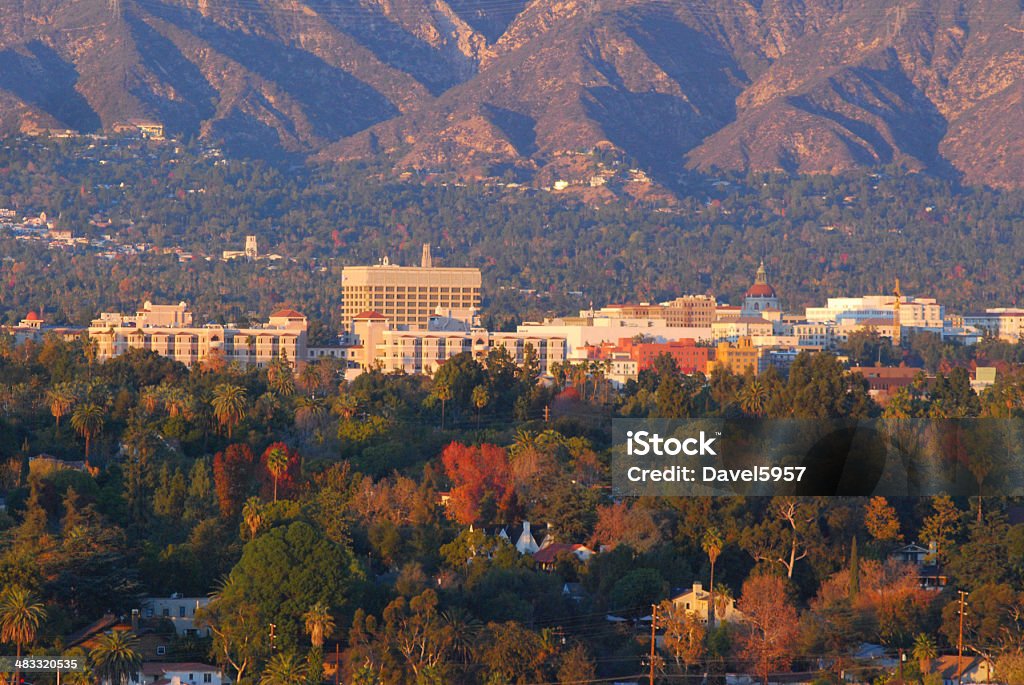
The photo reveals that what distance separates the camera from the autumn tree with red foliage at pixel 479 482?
3253 inches

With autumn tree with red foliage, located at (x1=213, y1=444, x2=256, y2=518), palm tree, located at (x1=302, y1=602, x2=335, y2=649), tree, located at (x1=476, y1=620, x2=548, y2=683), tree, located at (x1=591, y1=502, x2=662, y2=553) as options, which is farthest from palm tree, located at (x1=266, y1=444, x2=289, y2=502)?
tree, located at (x1=476, y1=620, x2=548, y2=683)

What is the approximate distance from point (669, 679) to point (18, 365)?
5010 centimetres

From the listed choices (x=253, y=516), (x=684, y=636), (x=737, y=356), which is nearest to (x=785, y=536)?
(x=684, y=636)

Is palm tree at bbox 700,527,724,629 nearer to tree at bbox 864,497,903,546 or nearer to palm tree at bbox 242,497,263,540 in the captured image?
tree at bbox 864,497,903,546

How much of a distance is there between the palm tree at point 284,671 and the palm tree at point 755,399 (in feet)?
119

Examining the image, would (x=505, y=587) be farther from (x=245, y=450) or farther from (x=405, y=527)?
(x=245, y=450)

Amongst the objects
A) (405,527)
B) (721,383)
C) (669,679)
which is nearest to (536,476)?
(405,527)

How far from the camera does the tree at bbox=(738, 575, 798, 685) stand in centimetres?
6931

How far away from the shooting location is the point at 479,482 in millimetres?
85000

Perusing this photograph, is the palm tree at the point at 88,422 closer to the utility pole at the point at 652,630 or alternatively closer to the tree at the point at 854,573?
the utility pole at the point at 652,630

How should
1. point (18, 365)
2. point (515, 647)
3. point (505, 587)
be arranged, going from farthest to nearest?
1. point (18, 365)
2. point (505, 587)
3. point (515, 647)

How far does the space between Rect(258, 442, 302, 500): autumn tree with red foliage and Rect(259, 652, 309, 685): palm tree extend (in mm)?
18512

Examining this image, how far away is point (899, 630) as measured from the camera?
72.2 m

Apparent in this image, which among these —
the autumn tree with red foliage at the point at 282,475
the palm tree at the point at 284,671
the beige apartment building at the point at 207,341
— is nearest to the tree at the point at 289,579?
the palm tree at the point at 284,671
